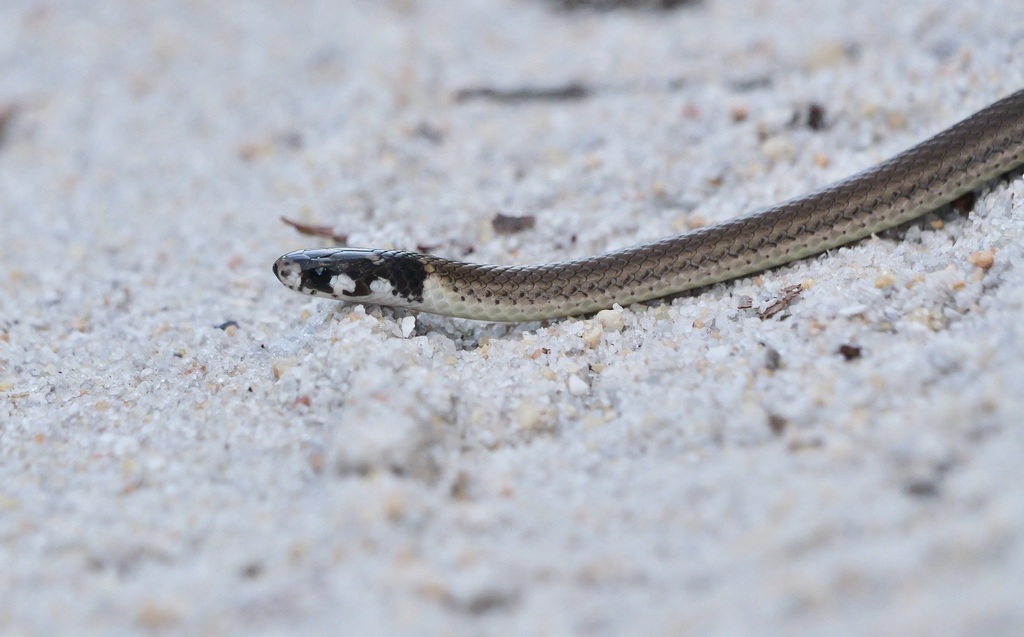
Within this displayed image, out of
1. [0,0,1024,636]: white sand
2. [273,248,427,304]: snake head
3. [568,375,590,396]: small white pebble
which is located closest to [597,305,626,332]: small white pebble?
[0,0,1024,636]: white sand

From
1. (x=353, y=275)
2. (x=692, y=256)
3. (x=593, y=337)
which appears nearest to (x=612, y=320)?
(x=593, y=337)

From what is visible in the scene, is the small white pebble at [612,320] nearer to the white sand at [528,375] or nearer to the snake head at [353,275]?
the white sand at [528,375]

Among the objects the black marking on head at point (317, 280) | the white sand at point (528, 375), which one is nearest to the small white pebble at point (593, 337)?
the white sand at point (528, 375)

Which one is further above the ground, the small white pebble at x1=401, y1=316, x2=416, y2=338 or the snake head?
the snake head

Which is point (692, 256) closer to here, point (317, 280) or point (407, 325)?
point (407, 325)

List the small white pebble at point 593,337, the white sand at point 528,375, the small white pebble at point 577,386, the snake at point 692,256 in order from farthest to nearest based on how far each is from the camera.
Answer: the snake at point 692,256, the small white pebble at point 593,337, the small white pebble at point 577,386, the white sand at point 528,375

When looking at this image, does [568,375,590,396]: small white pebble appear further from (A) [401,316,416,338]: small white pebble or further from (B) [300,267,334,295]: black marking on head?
(B) [300,267,334,295]: black marking on head
